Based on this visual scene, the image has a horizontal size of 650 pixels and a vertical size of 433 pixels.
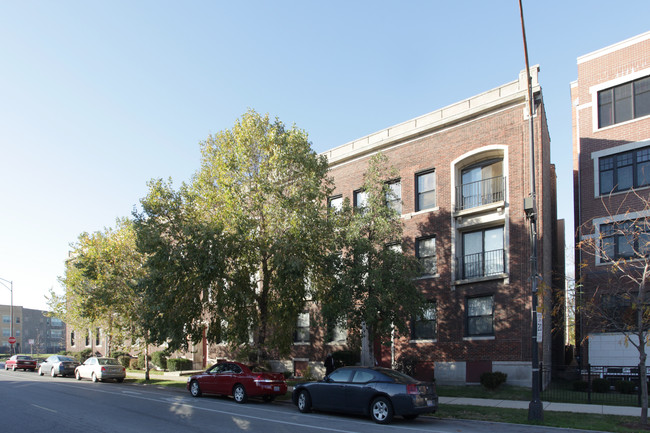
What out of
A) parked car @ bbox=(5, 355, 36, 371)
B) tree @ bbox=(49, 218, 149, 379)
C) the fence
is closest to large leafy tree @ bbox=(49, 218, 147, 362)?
tree @ bbox=(49, 218, 149, 379)

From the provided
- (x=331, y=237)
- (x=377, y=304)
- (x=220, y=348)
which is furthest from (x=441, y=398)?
(x=220, y=348)

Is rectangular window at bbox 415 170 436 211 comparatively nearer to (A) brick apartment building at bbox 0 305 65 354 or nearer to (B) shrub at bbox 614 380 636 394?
(B) shrub at bbox 614 380 636 394

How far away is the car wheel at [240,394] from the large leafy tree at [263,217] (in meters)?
2.16

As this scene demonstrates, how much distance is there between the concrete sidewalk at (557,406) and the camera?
1586 centimetres

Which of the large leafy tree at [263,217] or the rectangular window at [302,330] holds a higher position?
the large leafy tree at [263,217]

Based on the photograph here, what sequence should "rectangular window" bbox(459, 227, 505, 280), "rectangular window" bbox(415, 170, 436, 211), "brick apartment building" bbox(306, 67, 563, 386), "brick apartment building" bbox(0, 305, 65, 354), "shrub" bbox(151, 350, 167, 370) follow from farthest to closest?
1. "brick apartment building" bbox(0, 305, 65, 354)
2. "shrub" bbox(151, 350, 167, 370)
3. "rectangular window" bbox(415, 170, 436, 211)
4. "rectangular window" bbox(459, 227, 505, 280)
5. "brick apartment building" bbox(306, 67, 563, 386)

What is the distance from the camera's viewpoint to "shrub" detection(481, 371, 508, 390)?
20.9 metres

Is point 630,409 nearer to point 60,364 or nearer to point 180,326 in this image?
point 180,326

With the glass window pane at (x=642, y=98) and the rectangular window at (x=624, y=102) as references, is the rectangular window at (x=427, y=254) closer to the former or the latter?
the rectangular window at (x=624, y=102)

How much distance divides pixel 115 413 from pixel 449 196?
16787mm

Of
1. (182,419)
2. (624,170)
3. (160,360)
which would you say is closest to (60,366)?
(160,360)

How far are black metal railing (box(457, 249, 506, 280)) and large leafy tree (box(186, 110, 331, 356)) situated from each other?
23.3 feet

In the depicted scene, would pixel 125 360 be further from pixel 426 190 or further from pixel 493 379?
pixel 493 379

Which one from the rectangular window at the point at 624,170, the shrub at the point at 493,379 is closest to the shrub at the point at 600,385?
the shrub at the point at 493,379
